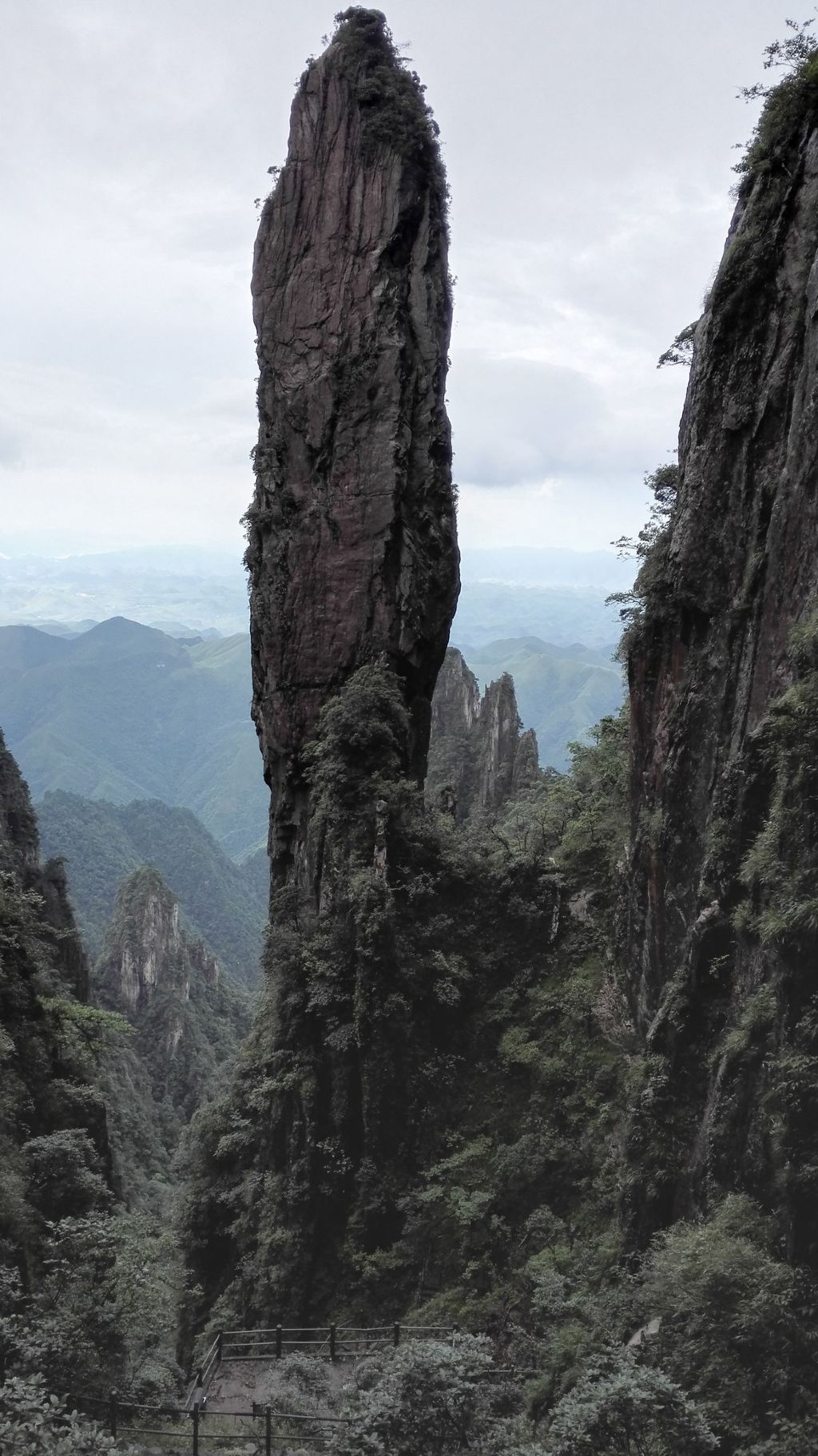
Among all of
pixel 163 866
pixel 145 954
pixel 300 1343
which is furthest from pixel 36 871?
pixel 163 866

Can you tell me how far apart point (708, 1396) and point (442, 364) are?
703 inches

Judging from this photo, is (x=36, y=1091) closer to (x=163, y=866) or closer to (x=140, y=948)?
(x=140, y=948)

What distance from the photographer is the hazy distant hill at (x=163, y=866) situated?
116125 mm

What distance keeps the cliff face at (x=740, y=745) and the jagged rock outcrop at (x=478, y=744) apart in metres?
34.4

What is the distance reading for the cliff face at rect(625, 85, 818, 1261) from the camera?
8992 millimetres

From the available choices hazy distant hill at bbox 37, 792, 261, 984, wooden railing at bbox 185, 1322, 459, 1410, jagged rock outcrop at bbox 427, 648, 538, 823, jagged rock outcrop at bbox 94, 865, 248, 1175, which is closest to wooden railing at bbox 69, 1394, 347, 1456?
wooden railing at bbox 185, 1322, 459, 1410

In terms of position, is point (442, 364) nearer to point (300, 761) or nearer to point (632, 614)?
point (632, 614)

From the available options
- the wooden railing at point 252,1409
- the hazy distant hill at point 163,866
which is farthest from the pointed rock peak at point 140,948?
the wooden railing at point 252,1409

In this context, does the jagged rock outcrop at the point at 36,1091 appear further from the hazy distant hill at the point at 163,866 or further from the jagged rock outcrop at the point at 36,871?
the hazy distant hill at the point at 163,866

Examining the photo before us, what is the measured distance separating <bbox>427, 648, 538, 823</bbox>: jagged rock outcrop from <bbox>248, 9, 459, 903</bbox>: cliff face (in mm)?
29556

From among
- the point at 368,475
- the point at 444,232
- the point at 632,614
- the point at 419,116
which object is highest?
the point at 419,116

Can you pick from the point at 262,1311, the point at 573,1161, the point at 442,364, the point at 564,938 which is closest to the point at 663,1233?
the point at 573,1161

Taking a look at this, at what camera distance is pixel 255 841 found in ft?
623

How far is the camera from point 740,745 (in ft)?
37.9
